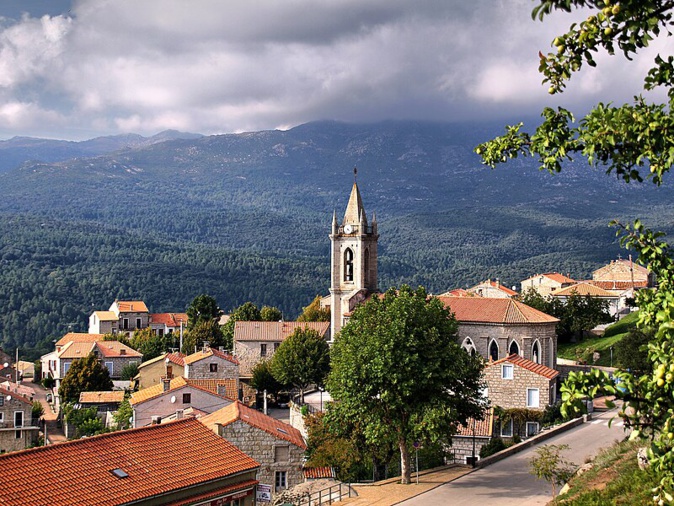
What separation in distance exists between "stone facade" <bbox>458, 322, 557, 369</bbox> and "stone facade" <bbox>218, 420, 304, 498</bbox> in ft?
75.0

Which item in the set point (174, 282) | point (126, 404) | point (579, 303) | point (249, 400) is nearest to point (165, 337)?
point (249, 400)

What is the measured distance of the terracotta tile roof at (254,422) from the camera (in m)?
32.1

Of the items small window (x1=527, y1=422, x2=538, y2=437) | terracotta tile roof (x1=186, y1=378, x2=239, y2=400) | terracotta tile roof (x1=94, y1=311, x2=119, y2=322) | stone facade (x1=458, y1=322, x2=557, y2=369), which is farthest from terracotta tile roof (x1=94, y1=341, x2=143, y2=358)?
small window (x1=527, y1=422, x2=538, y2=437)

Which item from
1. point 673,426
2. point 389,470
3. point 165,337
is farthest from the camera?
point 165,337

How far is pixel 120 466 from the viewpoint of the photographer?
22.5 m

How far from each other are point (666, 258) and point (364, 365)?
841 inches

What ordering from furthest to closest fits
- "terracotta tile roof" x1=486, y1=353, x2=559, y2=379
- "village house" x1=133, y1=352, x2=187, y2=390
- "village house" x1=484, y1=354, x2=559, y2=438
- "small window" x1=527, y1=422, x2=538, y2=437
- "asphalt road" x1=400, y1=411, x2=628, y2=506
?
"village house" x1=133, y1=352, x2=187, y2=390
"terracotta tile roof" x1=486, y1=353, x2=559, y2=379
"village house" x1=484, y1=354, x2=559, y2=438
"small window" x1=527, y1=422, x2=538, y2=437
"asphalt road" x1=400, y1=411, x2=628, y2=506

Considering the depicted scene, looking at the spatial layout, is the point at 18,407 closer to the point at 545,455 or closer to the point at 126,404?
the point at 126,404

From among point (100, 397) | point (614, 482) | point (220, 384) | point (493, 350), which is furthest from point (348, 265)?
point (614, 482)

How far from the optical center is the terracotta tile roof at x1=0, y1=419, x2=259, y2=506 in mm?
20578

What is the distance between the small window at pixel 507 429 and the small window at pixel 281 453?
42.4ft

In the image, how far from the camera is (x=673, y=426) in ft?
23.7

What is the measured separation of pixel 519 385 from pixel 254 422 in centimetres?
1539

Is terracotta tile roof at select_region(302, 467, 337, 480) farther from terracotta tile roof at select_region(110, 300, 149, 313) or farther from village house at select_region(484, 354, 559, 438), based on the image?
terracotta tile roof at select_region(110, 300, 149, 313)
